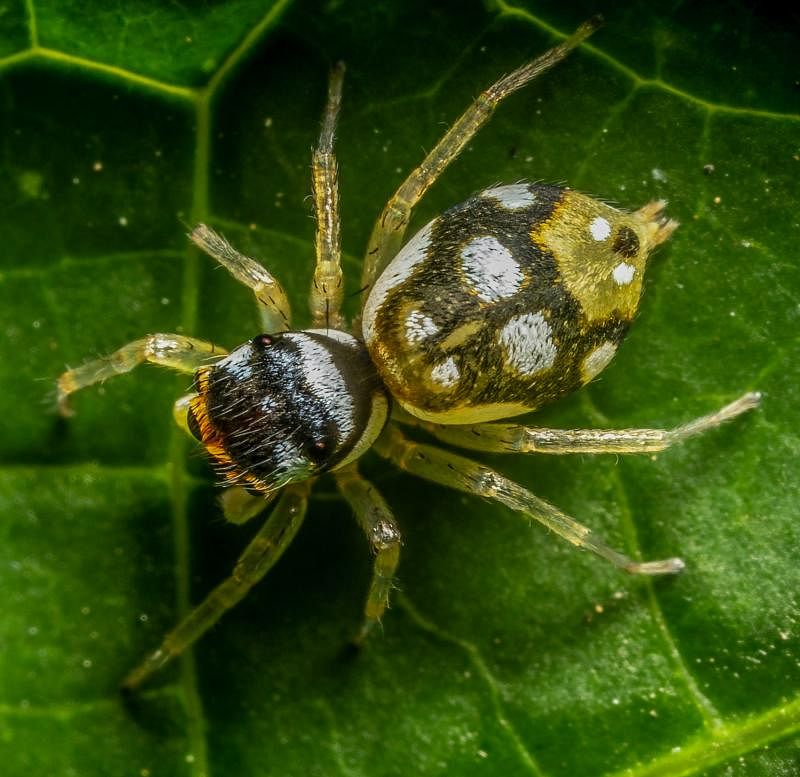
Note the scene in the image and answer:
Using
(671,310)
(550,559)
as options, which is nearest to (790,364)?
(671,310)

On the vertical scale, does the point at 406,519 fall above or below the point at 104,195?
below

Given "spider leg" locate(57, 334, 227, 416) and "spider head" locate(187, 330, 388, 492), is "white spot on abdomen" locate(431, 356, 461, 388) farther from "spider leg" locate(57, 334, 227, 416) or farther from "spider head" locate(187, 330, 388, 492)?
"spider leg" locate(57, 334, 227, 416)

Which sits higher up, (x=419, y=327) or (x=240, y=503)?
(x=419, y=327)

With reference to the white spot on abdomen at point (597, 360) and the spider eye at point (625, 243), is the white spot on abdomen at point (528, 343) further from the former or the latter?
the spider eye at point (625, 243)

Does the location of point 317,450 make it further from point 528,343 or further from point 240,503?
point 528,343

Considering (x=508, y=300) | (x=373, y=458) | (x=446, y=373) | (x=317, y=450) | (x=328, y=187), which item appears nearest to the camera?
(x=508, y=300)

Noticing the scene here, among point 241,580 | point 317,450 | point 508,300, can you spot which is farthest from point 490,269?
point 241,580

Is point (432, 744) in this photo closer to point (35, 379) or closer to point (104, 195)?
point (35, 379)

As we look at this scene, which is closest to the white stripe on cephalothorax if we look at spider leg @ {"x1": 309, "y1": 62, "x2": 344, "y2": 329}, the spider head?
the spider head
